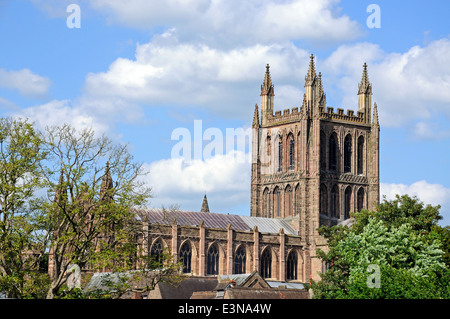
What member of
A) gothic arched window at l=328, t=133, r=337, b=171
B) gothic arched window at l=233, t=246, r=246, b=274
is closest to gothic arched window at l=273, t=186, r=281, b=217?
gothic arched window at l=328, t=133, r=337, b=171

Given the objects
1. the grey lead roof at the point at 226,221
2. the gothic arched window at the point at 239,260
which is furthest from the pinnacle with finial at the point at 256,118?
the gothic arched window at the point at 239,260

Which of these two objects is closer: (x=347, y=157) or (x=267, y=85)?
(x=347, y=157)

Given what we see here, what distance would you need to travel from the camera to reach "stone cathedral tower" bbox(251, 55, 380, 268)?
12281 cm

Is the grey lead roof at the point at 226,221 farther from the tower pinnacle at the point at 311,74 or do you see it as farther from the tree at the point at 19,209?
the tree at the point at 19,209

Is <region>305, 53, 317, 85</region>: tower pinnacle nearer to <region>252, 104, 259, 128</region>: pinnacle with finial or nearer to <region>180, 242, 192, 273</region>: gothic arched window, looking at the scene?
<region>252, 104, 259, 128</region>: pinnacle with finial

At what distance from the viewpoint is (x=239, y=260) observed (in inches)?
4557

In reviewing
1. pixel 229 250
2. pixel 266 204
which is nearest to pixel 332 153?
pixel 266 204

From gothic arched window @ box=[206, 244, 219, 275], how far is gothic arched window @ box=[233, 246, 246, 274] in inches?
109

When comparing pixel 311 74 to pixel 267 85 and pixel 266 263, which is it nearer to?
pixel 267 85

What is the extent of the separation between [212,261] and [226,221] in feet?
25.9

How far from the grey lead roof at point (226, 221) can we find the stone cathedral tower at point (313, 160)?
2430mm
